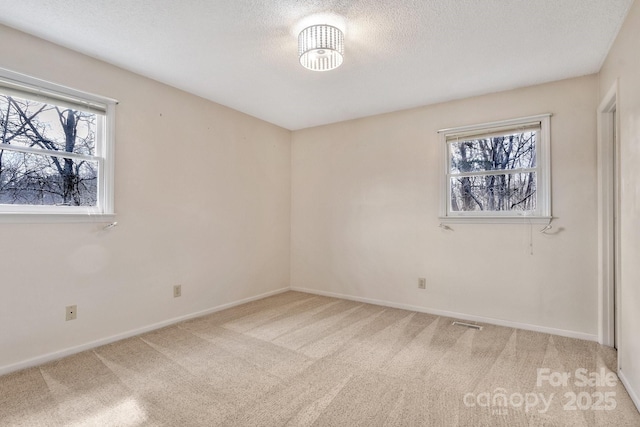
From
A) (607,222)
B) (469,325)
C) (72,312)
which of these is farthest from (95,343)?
(607,222)

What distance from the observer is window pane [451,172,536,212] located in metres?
3.19

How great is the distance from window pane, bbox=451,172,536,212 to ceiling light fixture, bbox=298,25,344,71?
2029mm

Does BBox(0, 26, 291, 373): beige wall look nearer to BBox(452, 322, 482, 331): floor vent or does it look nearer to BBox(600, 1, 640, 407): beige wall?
BBox(452, 322, 482, 331): floor vent

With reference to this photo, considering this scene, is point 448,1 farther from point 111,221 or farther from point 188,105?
point 111,221

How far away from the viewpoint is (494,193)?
3359 mm

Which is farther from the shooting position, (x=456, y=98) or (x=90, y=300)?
(x=456, y=98)

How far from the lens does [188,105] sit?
11.1 ft

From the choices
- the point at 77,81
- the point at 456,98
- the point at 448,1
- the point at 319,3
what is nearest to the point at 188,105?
the point at 77,81

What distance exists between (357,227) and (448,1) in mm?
2708

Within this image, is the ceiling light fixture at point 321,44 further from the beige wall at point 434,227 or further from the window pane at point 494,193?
the window pane at point 494,193

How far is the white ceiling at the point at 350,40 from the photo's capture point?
203 cm

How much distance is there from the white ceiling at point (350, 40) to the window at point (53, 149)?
1.34 ft

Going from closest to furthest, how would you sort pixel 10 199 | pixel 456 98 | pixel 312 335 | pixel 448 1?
pixel 448 1
pixel 10 199
pixel 312 335
pixel 456 98

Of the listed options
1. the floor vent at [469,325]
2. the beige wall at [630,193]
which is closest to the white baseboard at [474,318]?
the floor vent at [469,325]
